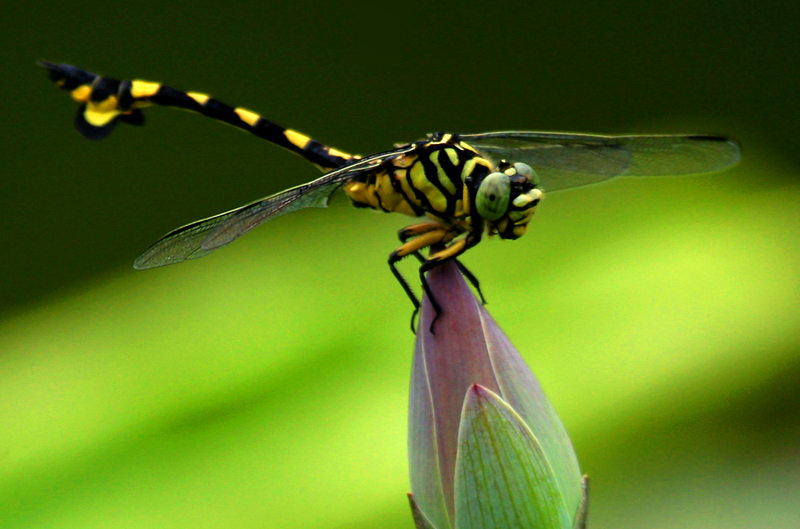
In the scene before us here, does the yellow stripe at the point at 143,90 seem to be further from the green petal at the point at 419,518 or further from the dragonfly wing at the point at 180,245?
the green petal at the point at 419,518

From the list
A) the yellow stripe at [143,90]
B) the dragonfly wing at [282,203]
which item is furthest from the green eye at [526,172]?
the yellow stripe at [143,90]

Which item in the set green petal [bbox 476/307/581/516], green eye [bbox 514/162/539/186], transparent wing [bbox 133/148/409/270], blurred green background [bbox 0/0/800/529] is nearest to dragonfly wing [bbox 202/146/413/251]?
transparent wing [bbox 133/148/409/270]

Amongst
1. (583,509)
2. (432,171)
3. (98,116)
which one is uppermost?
(98,116)

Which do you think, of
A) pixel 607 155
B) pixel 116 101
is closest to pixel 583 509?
pixel 607 155

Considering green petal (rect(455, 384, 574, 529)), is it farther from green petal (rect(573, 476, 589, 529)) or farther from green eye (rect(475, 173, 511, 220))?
green eye (rect(475, 173, 511, 220))

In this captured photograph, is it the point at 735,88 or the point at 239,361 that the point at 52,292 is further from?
the point at 735,88

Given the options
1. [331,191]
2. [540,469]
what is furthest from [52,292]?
[540,469]

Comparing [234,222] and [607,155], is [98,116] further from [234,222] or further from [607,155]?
[607,155]

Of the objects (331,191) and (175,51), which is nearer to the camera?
(331,191)
